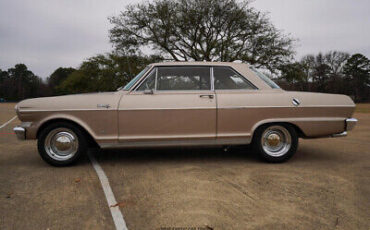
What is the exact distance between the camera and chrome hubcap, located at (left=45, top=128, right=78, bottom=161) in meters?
4.08

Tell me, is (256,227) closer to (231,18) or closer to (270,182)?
(270,182)

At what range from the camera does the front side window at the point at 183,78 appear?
425 centimetres

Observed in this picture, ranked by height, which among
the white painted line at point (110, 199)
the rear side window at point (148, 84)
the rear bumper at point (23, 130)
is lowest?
the white painted line at point (110, 199)

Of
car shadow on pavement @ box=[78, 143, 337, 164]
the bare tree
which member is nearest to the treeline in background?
the bare tree

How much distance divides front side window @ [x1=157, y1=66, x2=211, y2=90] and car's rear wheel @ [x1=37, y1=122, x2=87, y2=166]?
1508 mm

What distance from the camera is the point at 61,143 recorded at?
408 centimetres

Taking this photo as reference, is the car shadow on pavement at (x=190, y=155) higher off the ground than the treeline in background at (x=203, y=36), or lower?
lower

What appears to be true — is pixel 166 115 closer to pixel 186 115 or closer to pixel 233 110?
pixel 186 115

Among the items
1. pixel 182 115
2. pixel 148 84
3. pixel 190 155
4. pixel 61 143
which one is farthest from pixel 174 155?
pixel 61 143

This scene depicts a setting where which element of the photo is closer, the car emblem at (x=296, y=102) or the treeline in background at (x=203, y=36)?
the car emblem at (x=296, y=102)

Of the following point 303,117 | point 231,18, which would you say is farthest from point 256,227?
point 231,18

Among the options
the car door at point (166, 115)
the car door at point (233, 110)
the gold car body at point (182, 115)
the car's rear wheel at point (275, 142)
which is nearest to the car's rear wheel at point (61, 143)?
the gold car body at point (182, 115)

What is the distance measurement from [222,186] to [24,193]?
235 cm

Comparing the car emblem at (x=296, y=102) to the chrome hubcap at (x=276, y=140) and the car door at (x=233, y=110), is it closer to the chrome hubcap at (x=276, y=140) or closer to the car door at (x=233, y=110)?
the chrome hubcap at (x=276, y=140)
